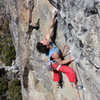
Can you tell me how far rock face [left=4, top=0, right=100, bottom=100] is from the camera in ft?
18.9

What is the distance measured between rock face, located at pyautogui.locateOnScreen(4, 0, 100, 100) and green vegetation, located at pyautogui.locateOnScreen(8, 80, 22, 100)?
226 centimetres

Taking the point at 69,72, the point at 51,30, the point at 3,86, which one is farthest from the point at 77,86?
the point at 3,86

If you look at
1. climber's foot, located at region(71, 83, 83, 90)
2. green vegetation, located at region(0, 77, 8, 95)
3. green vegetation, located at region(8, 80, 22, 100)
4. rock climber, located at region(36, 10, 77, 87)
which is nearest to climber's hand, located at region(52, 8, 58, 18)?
rock climber, located at region(36, 10, 77, 87)

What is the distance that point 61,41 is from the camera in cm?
755

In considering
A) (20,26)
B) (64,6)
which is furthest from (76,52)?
(20,26)

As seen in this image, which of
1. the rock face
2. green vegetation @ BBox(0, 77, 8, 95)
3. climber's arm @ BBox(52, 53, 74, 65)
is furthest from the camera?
green vegetation @ BBox(0, 77, 8, 95)

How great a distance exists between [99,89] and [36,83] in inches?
173

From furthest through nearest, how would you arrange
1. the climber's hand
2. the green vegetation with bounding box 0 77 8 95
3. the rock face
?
1. the green vegetation with bounding box 0 77 8 95
2. the climber's hand
3. the rock face

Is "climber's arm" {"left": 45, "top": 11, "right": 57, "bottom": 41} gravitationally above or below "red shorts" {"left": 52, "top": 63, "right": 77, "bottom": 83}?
above

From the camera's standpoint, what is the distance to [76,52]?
653 cm

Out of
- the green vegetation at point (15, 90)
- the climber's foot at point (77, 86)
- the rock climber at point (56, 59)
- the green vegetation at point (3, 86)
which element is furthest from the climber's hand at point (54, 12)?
the green vegetation at point (3, 86)

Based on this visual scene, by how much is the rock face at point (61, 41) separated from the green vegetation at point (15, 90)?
2.26 m

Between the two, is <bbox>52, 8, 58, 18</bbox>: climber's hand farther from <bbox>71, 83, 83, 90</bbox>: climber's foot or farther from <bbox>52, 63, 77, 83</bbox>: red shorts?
<bbox>71, 83, 83, 90</bbox>: climber's foot

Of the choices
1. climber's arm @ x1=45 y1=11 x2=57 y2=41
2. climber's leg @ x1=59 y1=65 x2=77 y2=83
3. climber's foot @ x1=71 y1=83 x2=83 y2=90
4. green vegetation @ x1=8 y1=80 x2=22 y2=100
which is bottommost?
green vegetation @ x1=8 y1=80 x2=22 y2=100
